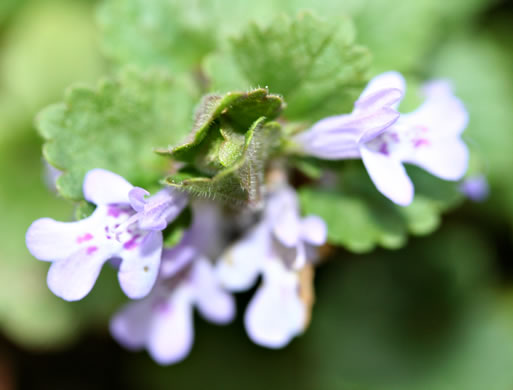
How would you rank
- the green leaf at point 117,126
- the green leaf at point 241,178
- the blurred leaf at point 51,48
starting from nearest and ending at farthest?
1. the green leaf at point 241,178
2. the green leaf at point 117,126
3. the blurred leaf at point 51,48

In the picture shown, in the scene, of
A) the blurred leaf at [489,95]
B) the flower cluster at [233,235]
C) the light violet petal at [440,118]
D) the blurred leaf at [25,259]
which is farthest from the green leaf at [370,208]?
the blurred leaf at [25,259]

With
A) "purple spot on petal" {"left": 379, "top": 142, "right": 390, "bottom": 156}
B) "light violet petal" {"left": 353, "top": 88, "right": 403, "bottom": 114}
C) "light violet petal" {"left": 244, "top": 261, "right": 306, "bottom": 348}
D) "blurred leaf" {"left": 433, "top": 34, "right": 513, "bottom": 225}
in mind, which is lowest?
"light violet petal" {"left": 244, "top": 261, "right": 306, "bottom": 348}

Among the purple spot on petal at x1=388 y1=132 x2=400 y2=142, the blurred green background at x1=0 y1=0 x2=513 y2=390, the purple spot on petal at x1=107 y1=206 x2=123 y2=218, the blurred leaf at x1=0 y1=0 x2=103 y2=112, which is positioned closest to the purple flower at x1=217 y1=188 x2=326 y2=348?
the purple spot on petal at x1=388 y1=132 x2=400 y2=142

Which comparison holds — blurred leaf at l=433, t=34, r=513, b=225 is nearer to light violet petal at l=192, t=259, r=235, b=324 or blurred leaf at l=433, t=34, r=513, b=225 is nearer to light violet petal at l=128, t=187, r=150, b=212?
light violet petal at l=192, t=259, r=235, b=324

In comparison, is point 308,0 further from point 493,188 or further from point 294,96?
point 493,188

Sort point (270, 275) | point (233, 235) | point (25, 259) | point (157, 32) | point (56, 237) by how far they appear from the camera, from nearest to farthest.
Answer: point (56, 237), point (270, 275), point (233, 235), point (157, 32), point (25, 259)

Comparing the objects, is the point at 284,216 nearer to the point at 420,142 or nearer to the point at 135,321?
the point at 420,142

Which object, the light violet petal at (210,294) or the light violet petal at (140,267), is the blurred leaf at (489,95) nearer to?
the light violet petal at (210,294)

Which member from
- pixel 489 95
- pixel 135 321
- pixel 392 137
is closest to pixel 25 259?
pixel 135 321
